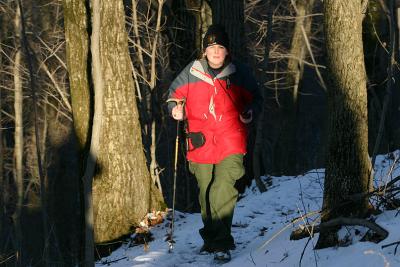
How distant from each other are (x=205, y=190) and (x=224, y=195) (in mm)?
224

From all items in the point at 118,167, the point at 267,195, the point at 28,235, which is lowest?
the point at 28,235

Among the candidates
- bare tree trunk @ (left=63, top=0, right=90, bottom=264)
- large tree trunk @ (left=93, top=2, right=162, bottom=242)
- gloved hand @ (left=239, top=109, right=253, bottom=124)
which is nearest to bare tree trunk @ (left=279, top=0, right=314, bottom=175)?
large tree trunk @ (left=93, top=2, right=162, bottom=242)

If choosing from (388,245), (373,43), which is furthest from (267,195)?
(373,43)

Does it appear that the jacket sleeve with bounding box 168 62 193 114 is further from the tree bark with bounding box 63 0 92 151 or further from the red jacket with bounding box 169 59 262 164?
the tree bark with bounding box 63 0 92 151

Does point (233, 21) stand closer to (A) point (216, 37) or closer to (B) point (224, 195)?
(A) point (216, 37)

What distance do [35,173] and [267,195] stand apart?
55.2 ft

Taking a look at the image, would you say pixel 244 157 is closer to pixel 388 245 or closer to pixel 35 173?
pixel 388 245

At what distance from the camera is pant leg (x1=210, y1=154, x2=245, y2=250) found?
5.83 metres

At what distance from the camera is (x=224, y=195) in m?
5.85

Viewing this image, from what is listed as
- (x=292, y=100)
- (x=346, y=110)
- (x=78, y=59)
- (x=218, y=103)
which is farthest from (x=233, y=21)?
(x=292, y=100)

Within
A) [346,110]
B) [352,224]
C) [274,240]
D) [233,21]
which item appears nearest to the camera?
[352,224]

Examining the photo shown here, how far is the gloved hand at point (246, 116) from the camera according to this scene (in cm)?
576

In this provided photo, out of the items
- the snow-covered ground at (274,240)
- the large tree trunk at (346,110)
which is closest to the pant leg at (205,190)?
the snow-covered ground at (274,240)

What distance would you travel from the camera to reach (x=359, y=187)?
4.84m
